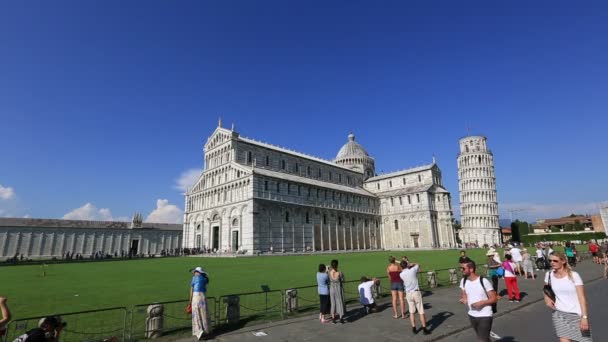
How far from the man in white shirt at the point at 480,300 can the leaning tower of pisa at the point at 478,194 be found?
77.9 metres

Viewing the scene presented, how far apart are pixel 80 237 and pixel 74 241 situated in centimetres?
108

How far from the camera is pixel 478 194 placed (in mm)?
76688

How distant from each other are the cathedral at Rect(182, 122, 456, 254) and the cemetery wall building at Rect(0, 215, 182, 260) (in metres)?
14.8

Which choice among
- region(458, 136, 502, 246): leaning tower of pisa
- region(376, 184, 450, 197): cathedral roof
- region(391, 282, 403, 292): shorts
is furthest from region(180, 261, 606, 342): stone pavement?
region(458, 136, 502, 246): leaning tower of pisa

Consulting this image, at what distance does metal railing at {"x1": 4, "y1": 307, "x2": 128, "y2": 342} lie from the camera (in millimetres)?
7691

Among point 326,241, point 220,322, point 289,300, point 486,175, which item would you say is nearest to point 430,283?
point 289,300

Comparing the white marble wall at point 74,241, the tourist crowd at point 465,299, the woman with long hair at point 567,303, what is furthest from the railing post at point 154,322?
the white marble wall at point 74,241

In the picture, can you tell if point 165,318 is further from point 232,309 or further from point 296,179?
point 296,179

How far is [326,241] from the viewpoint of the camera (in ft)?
178

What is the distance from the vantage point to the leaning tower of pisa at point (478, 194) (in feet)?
245

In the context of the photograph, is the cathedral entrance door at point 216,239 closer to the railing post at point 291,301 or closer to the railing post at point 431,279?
the railing post at point 431,279

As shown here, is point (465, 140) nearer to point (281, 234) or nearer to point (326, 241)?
point (326, 241)

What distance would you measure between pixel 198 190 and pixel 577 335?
184 ft

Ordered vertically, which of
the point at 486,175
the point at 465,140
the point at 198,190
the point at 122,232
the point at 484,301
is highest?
the point at 465,140
